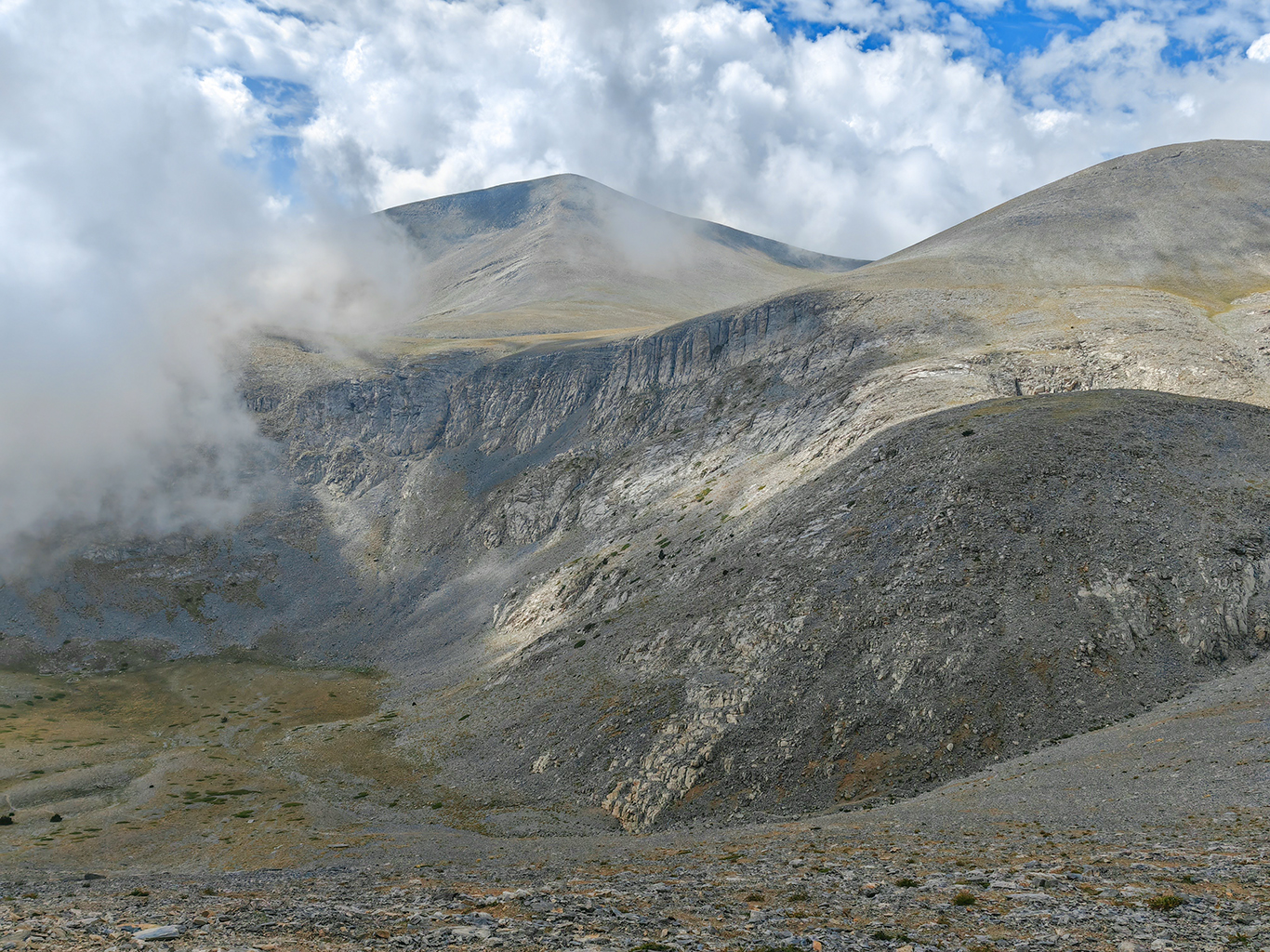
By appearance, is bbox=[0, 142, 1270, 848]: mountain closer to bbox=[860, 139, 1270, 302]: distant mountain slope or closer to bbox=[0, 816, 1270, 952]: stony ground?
bbox=[860, 139, 1270, 302]: distant mountain slope

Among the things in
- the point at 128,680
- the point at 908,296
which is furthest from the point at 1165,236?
the point at 128,680

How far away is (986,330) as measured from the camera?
8406cm

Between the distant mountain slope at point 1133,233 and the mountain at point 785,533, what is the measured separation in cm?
90

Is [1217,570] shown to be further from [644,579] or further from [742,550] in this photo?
[644,579]

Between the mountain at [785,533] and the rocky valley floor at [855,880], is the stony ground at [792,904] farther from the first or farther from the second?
the mountain at [785,533]

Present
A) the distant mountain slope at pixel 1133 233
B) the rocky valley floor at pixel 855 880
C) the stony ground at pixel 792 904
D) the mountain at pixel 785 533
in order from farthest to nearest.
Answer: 1. the distant mountain slope at pixel 1133 233
2. the mountain at pixel 785 533
3. the rocky valley floor at pixel 855 880
4. the stony ground at pixel 792 904

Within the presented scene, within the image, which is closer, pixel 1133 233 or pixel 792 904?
pixel 792 904

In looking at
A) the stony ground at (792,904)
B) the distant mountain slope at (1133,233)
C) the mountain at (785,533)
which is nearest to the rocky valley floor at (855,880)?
the stony ground at (792,904)

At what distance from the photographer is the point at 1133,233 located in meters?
120

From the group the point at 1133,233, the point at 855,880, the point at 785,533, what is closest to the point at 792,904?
the point at 855,880

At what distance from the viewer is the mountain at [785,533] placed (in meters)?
38.9

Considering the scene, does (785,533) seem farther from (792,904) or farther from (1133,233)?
(1133,233)

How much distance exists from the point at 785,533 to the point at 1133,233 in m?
110

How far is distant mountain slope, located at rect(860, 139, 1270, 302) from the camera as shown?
106 meters
